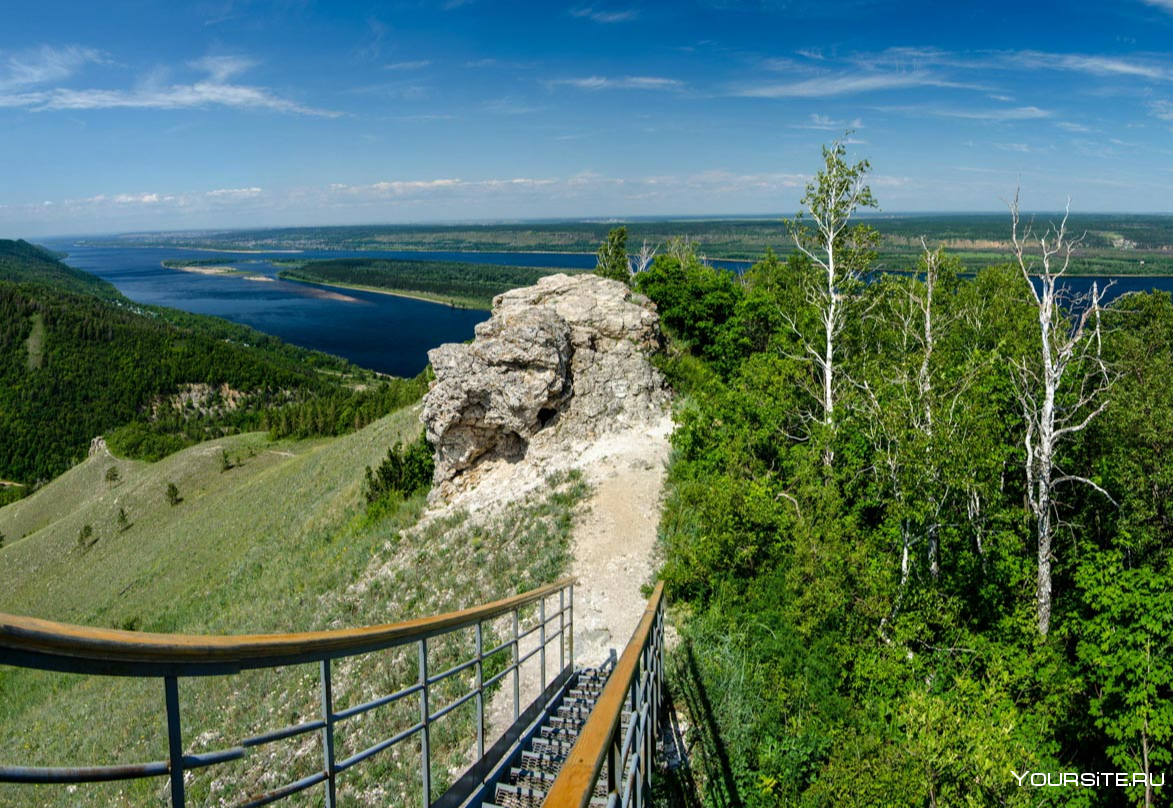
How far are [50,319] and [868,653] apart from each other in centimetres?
18705

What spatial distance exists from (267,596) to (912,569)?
19.6 meters

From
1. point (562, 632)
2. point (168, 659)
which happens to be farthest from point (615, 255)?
point (168, 659)

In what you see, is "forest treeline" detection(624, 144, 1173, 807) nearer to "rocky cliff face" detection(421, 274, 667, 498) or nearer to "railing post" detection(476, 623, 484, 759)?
"rocky cliff face" detection(421, 274, 667, 498)

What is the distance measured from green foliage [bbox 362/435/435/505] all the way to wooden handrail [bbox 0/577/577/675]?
23.1 m

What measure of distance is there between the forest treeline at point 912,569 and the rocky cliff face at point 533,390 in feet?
12.0

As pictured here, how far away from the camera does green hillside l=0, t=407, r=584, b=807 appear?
1120 cm

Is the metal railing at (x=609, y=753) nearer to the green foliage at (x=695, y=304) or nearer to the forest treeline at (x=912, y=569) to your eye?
the forest treeline at (x=912, y=569)

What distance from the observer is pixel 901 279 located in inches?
924

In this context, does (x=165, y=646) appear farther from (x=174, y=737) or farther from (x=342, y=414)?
(x=342, y=414)

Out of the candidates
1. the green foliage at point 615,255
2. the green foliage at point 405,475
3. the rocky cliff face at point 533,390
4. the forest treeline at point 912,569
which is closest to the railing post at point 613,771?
the forest treeline at point 912,569

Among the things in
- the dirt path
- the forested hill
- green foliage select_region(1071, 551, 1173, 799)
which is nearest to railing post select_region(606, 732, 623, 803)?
the dirt path

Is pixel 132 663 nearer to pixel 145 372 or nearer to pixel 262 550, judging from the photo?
pixel 262 550

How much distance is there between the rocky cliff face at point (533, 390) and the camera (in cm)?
2328

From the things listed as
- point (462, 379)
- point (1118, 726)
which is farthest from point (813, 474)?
point (462, 379)
